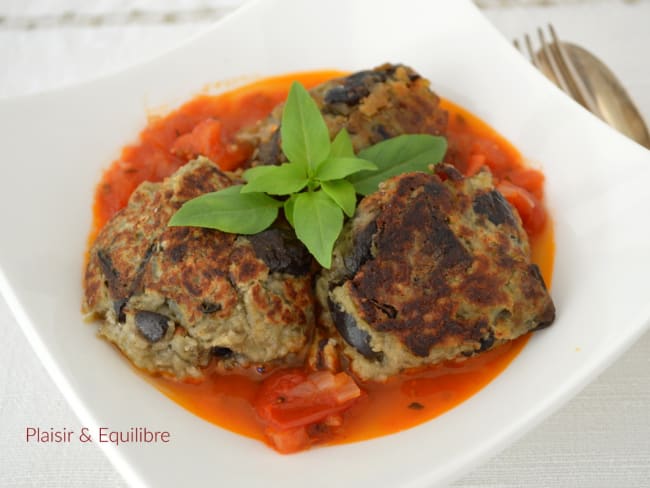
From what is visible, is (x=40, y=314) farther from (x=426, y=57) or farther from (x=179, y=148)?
(x=426, y=57)

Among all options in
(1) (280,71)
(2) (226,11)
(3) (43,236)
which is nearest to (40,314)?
(3) (43,236)

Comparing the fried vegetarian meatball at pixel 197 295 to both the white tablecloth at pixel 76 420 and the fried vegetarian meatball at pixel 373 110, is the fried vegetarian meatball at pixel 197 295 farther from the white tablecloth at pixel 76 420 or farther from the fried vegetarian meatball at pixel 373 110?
the white tablecloth at pixel 76 420

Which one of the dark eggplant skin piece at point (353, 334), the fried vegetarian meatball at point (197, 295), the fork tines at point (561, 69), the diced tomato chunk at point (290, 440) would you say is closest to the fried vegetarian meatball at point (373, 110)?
the fried vegetarian meatball at point (197, 295)

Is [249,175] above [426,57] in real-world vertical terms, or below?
below

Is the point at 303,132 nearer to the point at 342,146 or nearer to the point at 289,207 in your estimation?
the point at 342,146

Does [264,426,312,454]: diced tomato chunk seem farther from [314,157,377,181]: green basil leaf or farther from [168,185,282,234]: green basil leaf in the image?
[314,157,377,181]: green basil leaf

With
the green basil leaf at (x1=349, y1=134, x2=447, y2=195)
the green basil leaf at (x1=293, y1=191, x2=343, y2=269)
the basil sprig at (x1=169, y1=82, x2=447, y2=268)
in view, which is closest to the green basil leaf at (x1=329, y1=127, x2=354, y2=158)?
the basil sprig at (x1=169, y1=82, x2=447, y2=268)
